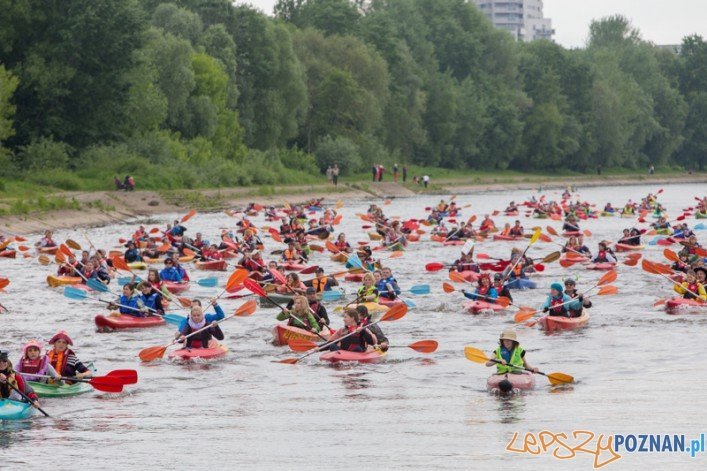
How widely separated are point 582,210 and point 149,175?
21.4m

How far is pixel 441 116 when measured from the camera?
4043 inches

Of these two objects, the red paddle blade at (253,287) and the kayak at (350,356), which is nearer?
the kayak at (350,356)

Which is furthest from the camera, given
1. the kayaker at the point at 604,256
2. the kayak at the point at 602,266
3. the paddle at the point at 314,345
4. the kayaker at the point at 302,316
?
the kayaker at the point at 604,256

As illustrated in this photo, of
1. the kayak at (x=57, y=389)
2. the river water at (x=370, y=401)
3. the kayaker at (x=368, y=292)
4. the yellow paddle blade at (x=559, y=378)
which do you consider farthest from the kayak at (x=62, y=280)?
the yellow paddle blade at (x=559, y=378)

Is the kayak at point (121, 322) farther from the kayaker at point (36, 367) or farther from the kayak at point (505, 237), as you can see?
the kayak at point (505, 237)

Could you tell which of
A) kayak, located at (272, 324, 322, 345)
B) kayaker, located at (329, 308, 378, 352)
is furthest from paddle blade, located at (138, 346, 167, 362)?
kayaker, located at (329, 308, 378, 352)

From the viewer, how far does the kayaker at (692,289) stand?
2655cm

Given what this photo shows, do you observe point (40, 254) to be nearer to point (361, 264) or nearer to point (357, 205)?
point (361, 264)

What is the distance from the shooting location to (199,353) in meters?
21.3

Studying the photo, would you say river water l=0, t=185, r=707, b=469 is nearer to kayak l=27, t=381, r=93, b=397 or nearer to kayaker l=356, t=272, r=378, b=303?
kayak l=27, t=381, r=93, b=397

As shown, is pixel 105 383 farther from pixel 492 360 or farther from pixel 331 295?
pixel 331 295

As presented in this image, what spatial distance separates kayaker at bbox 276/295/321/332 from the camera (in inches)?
882

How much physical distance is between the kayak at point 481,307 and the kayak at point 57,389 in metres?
10.9

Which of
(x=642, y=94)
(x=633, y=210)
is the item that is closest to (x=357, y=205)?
(x=633, y=210)
